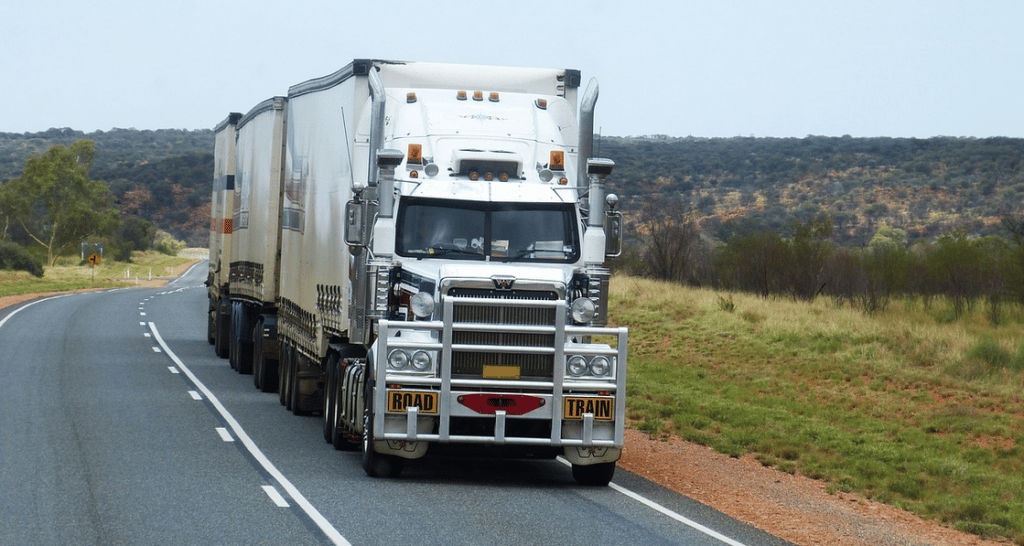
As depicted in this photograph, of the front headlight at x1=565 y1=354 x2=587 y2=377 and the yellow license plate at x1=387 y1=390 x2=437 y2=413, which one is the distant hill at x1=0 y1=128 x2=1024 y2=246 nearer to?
the front headlight at x1=565 y1=354 x2=587 y2=377

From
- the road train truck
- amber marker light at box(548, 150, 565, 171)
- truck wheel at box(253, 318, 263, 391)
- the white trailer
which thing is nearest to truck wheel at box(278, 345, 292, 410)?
truck wheel at box(253, 318, 263, 391)

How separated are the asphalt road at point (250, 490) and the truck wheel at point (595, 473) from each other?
149mm

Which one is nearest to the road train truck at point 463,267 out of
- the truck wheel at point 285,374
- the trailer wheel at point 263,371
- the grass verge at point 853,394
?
the truck wheel at point 285,374

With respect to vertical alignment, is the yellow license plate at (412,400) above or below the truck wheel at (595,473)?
above

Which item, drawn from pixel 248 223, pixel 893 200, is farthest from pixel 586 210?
pixel 893 200

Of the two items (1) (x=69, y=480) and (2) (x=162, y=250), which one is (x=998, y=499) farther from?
(2) (x=162, y=250)

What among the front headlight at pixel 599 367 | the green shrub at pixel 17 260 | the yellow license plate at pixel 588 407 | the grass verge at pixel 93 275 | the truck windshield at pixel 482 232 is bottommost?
the grass verge at pixel 93 275

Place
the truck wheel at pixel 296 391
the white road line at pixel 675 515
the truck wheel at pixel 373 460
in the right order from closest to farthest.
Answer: the white road line at pixel 675 515 < the truck wheel at pixel 373 460 < the truck wheel at pixel 296 391

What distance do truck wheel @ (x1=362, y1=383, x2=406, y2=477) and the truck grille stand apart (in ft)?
3.27

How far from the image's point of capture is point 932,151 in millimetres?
94938

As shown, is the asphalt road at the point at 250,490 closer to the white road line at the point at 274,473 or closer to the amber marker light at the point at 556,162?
the white road line at the point at 274,473

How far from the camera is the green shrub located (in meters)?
78.8

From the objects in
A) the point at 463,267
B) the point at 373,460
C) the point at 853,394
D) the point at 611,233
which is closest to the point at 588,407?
the point at 463,267

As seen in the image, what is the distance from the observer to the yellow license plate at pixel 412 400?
1219 centimetres
